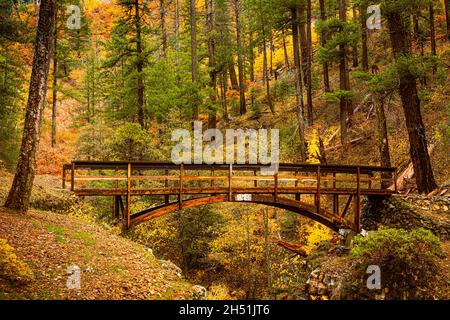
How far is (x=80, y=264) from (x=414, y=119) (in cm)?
1454

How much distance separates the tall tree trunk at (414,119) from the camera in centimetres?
1554

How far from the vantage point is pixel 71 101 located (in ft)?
139

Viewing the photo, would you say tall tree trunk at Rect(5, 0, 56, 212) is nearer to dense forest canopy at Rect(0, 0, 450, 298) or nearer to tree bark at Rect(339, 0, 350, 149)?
dense forest canopy at Rect(0, 0, 450, 298)

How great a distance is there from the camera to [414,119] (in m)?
15.7

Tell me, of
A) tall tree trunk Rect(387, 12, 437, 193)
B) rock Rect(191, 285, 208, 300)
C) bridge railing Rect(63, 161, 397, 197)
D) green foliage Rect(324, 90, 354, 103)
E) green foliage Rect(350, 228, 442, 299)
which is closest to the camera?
rock Rect(191, 285, 208, 300)

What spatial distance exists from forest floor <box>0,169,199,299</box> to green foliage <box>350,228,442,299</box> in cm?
521

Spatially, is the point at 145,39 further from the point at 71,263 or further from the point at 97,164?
the point at 71,263

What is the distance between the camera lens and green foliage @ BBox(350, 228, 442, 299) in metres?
9.41

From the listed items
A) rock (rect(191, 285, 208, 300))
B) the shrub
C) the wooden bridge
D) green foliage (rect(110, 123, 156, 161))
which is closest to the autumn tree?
the wooden bridge

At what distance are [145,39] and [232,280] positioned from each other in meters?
15.5

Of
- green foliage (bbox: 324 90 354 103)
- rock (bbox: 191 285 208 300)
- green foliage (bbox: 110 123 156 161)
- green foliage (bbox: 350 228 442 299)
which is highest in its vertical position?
green foliage (bbox: 324 90 354 103)

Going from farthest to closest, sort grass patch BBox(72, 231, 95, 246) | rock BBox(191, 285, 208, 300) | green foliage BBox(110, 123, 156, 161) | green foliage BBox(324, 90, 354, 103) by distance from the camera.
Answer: green foliage BBox(324, 90, 354, 103)
green foliage BBox(110, 123, 156, 161)
grass patch BBox(72, 231, 95, 246)
rock BBox(191, 285, 208, 300)
